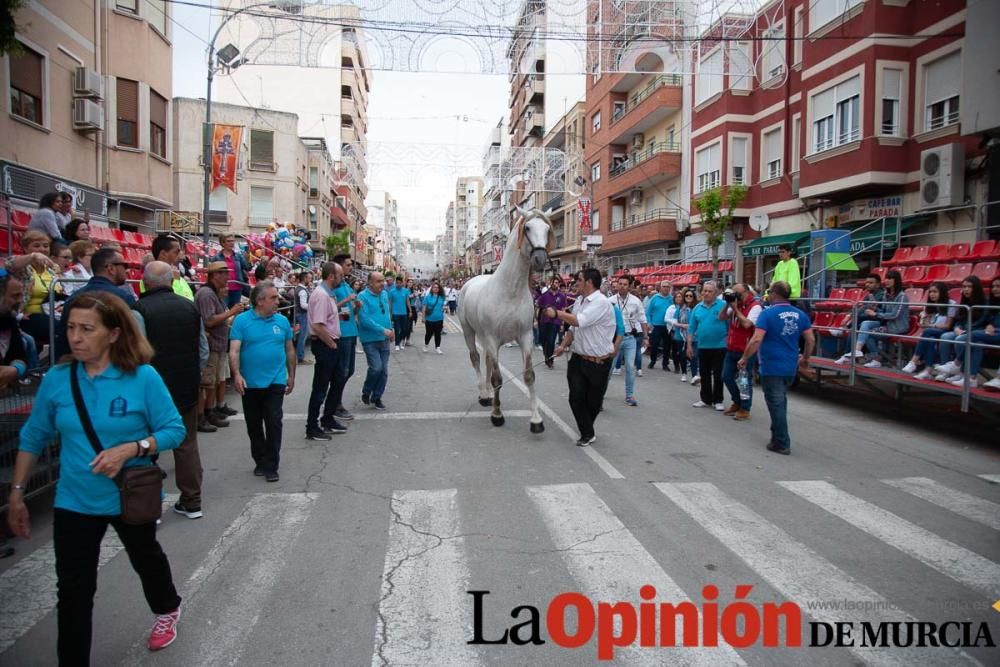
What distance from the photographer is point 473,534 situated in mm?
4539

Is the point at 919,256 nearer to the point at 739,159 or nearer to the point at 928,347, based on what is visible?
the point at 928,347

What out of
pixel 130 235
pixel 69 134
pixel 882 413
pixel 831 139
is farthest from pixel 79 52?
pixel 831 139

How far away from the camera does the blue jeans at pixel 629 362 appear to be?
9.83 meters

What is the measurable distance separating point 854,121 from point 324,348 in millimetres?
16948

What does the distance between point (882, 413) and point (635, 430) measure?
437 centimetres

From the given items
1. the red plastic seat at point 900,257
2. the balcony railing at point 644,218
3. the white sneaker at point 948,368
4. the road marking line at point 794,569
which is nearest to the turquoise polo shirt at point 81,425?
the road marking line at point 794,569

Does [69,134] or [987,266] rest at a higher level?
[69,134]

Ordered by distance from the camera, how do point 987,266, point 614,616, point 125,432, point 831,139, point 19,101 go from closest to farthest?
point 125,432, point 614,616, point 987,266, point 19,101, point 831,139

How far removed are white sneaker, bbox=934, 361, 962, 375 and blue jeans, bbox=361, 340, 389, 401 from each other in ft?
24.4

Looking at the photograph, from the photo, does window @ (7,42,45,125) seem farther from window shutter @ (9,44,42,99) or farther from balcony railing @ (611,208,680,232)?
balcony railing @ (611,208,680,232)

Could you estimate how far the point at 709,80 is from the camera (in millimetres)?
25328

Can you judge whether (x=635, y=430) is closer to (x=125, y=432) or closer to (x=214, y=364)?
(x=214, y=364)

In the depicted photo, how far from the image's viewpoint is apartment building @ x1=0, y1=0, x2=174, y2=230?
44.6 ft

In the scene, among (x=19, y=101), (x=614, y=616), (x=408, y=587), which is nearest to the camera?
(x=614, y=616)
